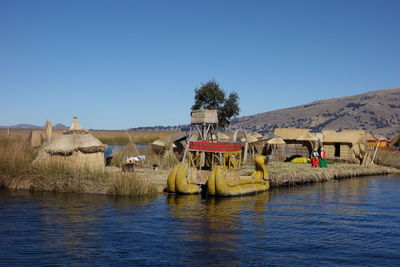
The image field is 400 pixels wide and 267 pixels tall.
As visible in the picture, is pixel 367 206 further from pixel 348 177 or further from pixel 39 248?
pixel 39 248

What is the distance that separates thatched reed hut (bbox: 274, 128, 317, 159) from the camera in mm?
44028

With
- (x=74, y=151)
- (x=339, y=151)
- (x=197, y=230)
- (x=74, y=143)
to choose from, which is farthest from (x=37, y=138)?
(x=339, y=151)

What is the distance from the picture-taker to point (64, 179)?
2639 centimetres

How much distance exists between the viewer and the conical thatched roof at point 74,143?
94.1ft

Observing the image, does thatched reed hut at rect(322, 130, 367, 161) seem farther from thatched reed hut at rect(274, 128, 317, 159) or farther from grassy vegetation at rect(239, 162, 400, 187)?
grassy vegetation at rect(239, 162, 400, 187)

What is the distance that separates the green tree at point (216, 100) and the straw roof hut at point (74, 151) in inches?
796

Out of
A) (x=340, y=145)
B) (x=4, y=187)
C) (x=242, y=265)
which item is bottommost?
(x=242, y=265)

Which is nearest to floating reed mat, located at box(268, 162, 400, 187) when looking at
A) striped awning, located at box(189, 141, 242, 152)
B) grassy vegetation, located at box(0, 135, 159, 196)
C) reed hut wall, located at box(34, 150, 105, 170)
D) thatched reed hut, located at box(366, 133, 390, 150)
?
striped awning, located at box(189, 141, 242, 152)

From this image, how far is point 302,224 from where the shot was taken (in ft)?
65.0

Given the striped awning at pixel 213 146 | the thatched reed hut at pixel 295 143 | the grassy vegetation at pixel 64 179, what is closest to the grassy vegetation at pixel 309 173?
the striped awning at pixel 213 146

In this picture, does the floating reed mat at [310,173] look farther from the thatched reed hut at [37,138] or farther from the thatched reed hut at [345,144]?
the thatched reed hut at [37,138]

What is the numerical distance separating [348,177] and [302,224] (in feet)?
63.8

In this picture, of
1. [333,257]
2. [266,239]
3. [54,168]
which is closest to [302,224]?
[266,239]

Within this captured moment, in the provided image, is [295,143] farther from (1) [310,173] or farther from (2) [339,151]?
(1) [310,173]
